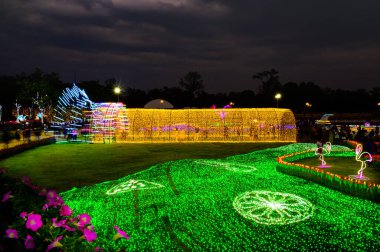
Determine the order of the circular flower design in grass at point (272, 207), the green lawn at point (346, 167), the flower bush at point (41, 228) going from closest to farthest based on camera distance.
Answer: the flower bush at point (41, 228) < the circular flower design in grass at point (272, 207) < the green lawn at point (346, 167)

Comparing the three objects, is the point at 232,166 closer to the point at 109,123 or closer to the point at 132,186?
the point at 132,186

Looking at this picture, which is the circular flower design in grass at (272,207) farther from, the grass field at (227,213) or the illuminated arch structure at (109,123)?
the illuminated arch structure at (109,123)

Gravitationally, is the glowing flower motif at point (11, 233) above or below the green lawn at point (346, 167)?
above

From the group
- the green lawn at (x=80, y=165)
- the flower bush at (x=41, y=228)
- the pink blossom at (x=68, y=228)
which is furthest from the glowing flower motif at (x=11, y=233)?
the green lawn at (x=80, y=165)

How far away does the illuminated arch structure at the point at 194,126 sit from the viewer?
93.7 ft

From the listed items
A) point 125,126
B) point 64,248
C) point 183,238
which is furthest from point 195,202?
point 125,126

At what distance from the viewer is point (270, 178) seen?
12.0m

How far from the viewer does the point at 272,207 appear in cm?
852

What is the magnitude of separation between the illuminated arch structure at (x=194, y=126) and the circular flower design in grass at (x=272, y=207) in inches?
758

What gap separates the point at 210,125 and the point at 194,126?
130 centimetres

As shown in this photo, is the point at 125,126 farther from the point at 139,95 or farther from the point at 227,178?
Result: the point at 139,95

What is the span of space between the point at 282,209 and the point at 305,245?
1907mm

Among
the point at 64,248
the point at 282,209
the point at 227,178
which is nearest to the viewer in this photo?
the point at 64,248

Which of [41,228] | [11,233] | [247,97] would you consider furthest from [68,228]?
[247,97]
